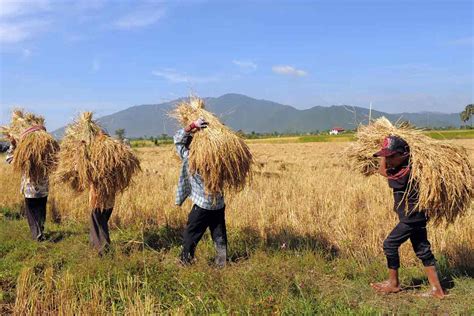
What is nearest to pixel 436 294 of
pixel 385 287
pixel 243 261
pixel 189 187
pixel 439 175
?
pixel 385 287

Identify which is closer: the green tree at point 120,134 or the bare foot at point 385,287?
the bare foot at point 385,287

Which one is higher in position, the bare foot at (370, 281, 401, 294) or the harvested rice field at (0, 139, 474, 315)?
the harvested rice field at (0, 139, 474, 315)

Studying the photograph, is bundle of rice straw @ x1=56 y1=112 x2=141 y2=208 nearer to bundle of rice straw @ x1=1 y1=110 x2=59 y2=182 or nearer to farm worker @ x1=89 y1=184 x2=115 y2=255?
farm worker @ x1=89 y1=184 x2=115 y2=255

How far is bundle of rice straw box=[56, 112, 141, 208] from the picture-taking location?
6094 millimetres

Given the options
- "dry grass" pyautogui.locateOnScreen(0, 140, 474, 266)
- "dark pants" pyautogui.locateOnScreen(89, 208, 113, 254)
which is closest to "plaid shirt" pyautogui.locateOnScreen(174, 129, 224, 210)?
"dry grass" pyautogui.locateOnScreen(0, 140, 474, 266)

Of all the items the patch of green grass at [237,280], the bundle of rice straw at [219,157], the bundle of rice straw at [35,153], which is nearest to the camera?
the patch of green grass at [237,280]

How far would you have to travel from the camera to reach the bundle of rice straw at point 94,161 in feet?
20.0

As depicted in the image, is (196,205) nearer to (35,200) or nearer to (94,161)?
(94,161)

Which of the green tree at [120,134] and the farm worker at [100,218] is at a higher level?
the green tree at [120,134]

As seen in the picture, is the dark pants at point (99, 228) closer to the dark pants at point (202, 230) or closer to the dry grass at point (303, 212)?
the dry grass at point (303, 212)

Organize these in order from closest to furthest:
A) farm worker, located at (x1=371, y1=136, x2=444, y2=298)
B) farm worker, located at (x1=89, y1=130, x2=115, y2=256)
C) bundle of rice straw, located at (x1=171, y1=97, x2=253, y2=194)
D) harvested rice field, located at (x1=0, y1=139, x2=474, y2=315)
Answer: harvested rice field, located at (x1=0, y1=139, x2=474, y2=315), farm worker, located at (x1=371, y1=136, x2=444, y2=298), bundle of rice straw, located at (x1=171, y1=97, x2=253, y2=194), farm worker, located at (x1=89, y1=130, x2=115, y2=256)

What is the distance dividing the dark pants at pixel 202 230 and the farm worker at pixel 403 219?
2000mm

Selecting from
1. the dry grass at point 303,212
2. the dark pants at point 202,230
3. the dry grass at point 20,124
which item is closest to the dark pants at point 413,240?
the dry grass at point 303,212

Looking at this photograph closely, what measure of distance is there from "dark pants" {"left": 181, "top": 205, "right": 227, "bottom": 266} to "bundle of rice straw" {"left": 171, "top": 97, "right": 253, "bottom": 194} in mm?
359
